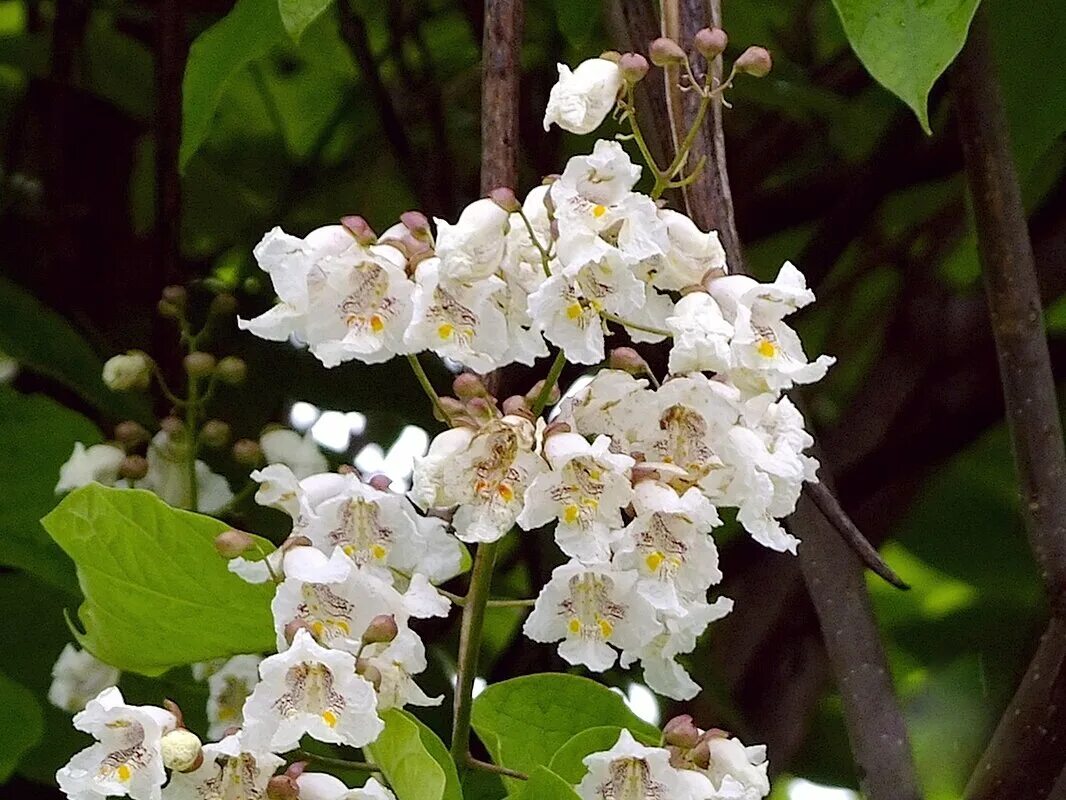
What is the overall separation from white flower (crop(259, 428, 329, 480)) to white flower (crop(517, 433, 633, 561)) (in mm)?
586

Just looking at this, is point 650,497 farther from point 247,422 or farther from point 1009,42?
point 247,422

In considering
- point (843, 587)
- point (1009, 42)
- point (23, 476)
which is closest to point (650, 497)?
point (843, 587)

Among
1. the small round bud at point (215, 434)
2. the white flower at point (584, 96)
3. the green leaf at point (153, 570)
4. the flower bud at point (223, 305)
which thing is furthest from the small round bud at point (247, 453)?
the white flower at point (584, 96)

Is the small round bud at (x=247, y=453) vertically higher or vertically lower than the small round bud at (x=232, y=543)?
lower

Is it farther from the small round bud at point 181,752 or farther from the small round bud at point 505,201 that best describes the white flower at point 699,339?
the small round bud at point 181,752

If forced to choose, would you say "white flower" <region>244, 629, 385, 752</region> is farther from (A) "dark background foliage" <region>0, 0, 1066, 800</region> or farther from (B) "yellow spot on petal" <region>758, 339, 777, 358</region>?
(A) "dark background foliage" <region>0, 0, 1066, 800</region>

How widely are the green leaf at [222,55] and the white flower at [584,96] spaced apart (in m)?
0.36

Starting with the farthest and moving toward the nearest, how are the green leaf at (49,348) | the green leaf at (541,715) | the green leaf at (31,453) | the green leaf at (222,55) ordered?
the green leaf at (49,348)
the green leaf at (31,453)
the green leaf at (222,55)
the green leaf at (541,715)

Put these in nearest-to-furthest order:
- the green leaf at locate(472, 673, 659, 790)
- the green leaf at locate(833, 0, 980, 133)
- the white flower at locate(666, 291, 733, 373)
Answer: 1. the white flower at locate(666, 291, 733, 373)
2. the green leaf at locate(833, 0, 980, 133)
3. the green leaf at locate(472, 673, 659, 790)

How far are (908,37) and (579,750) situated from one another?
42 cm

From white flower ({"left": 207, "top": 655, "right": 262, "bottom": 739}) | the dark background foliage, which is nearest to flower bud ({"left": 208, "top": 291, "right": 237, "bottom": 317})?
the dark background foliage

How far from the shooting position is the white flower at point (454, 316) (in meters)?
0.75

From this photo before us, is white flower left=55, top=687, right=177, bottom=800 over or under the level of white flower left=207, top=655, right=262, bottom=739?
over

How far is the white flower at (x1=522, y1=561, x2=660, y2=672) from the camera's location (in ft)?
2.65
